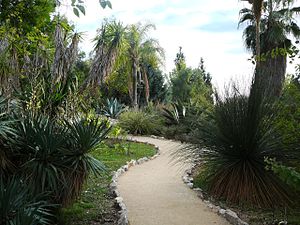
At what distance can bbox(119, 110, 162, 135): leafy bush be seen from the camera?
17.6 m

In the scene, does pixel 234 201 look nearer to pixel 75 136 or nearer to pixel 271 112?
pixel 271 112

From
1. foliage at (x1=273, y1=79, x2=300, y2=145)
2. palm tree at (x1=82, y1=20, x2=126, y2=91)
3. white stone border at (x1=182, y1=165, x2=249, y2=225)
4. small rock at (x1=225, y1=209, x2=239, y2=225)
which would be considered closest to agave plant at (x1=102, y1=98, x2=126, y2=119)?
palm tree at (x1=82, y1=20, x2=126, y2=91)

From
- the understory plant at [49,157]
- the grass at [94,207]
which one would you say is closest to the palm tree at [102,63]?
the grass at [94,207]

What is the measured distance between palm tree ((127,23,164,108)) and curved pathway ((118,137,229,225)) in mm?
15980

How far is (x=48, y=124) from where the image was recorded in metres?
5.31

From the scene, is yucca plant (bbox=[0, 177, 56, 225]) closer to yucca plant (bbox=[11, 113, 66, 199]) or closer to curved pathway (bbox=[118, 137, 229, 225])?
yucca plant (bbox=[11, 113, 66, 199])

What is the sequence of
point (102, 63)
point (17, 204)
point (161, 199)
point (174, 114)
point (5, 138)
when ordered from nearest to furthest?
point (17, 204) → point (5, 138) → point (161, 199) → point (102, 63) → point (174, 114)

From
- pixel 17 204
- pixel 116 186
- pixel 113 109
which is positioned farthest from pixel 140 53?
pixel 17 204

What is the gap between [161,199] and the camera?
6.35m

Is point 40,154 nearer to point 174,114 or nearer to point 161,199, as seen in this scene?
point 161,199

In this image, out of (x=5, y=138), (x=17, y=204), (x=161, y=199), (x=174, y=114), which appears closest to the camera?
(x=17, y=204)

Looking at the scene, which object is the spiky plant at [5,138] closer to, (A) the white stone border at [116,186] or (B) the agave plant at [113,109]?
(A) the white stone border at [116,186]

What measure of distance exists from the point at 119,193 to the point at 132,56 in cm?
1920

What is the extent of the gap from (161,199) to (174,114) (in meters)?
11.5
